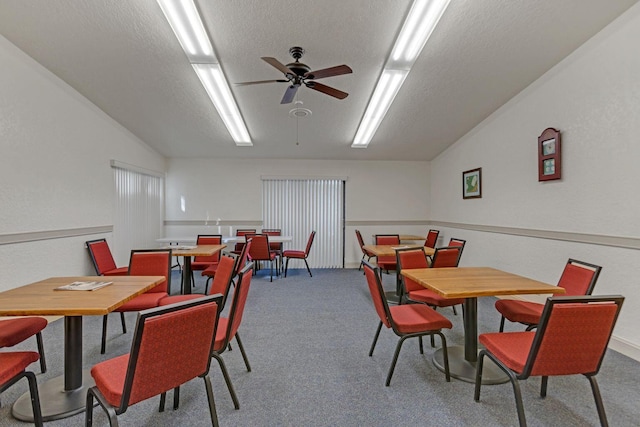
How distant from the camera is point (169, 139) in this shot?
5590 millimetres

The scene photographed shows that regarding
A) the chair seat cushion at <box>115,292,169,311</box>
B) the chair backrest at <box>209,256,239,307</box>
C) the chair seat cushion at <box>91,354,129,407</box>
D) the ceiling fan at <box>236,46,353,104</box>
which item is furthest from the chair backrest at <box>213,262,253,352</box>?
the ceiling fan at <box>236,46,353,104</box>

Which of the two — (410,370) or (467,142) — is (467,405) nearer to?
(410,370)

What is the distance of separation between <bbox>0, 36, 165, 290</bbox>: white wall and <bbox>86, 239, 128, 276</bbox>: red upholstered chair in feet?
0.43

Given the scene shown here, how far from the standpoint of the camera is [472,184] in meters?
5.23

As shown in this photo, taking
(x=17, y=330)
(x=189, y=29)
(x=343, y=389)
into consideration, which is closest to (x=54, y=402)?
(x=17, y=330)

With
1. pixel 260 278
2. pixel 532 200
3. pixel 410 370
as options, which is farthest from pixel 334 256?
pixel 410 370

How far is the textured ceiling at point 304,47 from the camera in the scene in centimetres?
275

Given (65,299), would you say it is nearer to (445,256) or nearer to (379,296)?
(379,296)

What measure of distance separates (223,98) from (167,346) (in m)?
3.71

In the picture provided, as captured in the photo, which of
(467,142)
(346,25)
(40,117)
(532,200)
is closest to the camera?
(346,25)

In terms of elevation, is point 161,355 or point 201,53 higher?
point 201,53

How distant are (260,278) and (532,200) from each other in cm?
446

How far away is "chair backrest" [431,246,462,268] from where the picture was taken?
3.25 metres

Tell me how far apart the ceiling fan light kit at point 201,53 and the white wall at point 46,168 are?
1.67m
